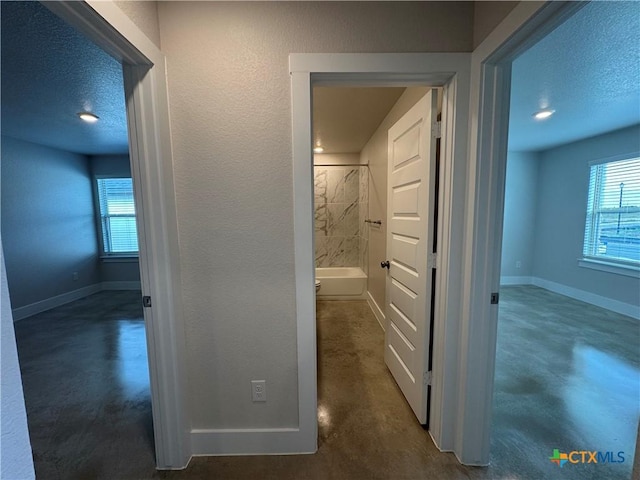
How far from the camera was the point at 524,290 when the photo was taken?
4.48m

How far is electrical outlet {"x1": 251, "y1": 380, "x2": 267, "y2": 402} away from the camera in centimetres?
146

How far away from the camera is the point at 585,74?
2041 millimetres

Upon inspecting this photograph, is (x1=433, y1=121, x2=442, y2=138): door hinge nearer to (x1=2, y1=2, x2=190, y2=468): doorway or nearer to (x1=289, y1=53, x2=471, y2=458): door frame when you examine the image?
(x1=289, y1=53, x2=471, y2=458): door frame

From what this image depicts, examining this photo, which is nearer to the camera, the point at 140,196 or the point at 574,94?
the point at 140,196

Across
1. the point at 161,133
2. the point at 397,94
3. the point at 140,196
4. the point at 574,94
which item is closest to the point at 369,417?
the point at 140,196

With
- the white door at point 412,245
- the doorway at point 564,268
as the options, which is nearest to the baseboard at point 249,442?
the white door at point 412,245

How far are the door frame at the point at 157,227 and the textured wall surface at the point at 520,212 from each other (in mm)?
5172

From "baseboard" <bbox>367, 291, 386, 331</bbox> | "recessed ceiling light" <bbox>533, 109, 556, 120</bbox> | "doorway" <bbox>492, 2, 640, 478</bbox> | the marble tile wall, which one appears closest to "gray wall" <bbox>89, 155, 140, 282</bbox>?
the marble tile wall

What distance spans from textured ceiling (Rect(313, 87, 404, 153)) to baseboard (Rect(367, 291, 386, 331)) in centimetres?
220

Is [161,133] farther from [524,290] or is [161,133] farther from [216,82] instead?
[524,290]

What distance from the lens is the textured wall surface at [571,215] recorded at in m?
3.41

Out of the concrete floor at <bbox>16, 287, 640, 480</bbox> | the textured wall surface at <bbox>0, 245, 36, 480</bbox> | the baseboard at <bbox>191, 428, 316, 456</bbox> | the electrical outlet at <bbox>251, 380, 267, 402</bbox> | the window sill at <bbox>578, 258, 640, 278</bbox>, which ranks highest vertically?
the textured wall surface at <bbox>0, 245, 36, 480</bbox>

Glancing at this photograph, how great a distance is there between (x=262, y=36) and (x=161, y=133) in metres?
0.68

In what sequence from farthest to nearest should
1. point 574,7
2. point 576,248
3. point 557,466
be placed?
point 576,248
point 557,466
point 574,7
